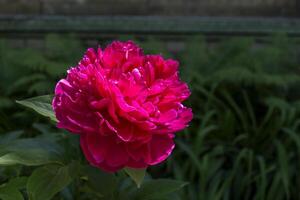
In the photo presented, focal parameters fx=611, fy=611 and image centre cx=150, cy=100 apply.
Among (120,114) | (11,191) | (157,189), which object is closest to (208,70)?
(157,189)

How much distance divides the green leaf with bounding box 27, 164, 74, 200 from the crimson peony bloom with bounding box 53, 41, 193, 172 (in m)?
0.11

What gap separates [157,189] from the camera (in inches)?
62.4

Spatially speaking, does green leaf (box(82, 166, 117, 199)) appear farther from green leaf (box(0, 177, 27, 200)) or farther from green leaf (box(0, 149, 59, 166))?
green leaf (box(0, 177, 27, 200))

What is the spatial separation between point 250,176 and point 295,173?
297mm

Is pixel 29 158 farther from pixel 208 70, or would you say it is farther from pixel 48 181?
pixel 208 70

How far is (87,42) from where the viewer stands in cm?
544

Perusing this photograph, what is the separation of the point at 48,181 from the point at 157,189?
1.01 ft

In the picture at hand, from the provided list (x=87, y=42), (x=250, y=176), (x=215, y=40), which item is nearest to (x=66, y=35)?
(x=87, y=42)

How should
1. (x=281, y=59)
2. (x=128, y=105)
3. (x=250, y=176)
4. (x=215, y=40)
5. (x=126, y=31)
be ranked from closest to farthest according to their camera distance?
1. (x=128, y=105)
2. (x=250, y=176)
3. (x=281, y=59)
4. (x=126, y=31)
5. (x=215, y=40)

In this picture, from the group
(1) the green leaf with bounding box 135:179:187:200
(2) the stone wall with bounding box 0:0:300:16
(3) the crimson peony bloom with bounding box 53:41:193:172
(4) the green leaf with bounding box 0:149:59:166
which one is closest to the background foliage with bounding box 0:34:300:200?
(2) the stone wall with bounding box 0:0:300:16

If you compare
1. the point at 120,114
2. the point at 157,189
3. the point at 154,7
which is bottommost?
the point at 154,7

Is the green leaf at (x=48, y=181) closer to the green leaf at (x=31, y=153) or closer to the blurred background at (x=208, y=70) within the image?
the green leaf at (x=31, y=153)

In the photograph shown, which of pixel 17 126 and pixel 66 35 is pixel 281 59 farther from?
pixel 17 126

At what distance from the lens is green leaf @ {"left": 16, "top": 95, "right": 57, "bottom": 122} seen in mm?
1499
